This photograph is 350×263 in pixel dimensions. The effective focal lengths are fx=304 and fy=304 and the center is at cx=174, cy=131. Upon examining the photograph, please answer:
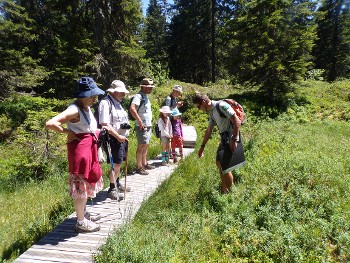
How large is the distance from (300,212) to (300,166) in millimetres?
1683

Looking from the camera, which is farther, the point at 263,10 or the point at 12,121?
the point at 263,10

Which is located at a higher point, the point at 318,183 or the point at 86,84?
the point at 86,84

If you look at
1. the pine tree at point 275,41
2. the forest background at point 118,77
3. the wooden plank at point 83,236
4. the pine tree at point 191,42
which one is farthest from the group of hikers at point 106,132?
the pine tree at point 191,42

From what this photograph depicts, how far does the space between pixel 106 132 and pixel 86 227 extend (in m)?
1.45

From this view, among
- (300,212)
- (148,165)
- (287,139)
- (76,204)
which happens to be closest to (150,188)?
(148,165)

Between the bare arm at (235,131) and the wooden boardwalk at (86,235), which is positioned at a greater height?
the bare arm at (235,131)

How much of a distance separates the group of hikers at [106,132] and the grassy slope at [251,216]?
65 centimetres

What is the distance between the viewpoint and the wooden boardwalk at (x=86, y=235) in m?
3.85

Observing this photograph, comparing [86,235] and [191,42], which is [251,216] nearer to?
[86,235]

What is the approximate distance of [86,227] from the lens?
438 centimetres

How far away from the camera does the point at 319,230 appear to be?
14.6 ft

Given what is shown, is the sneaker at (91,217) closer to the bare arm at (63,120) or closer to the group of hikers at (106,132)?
the group of hikers at (106,132)

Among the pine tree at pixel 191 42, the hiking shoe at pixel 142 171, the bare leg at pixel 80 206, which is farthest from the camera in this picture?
the pine tree at pixel 191 42

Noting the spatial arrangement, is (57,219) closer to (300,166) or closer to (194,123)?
(300,166)
